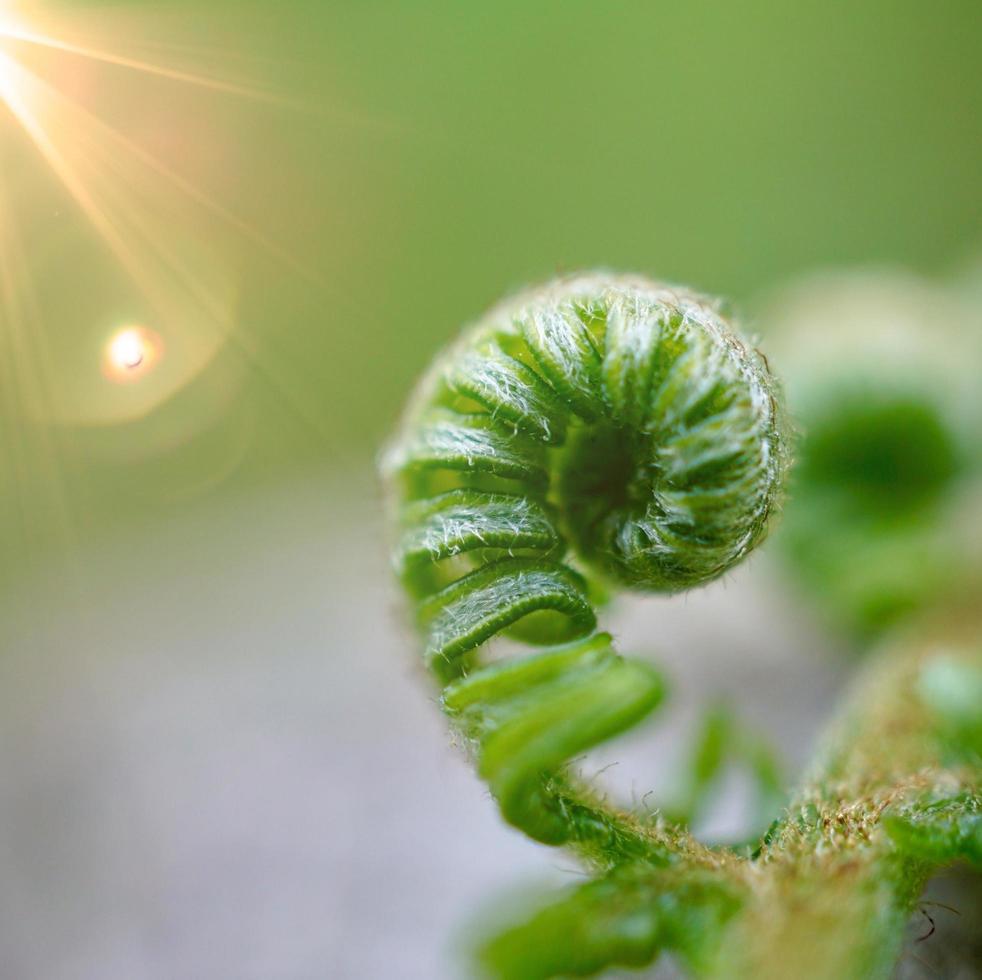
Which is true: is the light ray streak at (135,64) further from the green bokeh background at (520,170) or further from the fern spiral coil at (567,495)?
the fern spiral coil at (567,495)

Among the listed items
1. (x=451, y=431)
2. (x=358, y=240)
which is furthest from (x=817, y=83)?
(x=451, y=431)

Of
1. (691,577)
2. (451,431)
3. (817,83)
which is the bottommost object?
(691,577)

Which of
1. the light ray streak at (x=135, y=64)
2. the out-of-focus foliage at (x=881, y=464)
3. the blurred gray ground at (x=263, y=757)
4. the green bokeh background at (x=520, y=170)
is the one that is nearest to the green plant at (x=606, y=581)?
the blurred gray ground at (x=263, y=757)

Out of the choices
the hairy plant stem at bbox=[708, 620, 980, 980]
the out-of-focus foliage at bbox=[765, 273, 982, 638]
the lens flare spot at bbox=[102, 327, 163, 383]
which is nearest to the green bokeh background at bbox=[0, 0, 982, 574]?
the lens flare spot at bbox=[102, 327, 163, 383]

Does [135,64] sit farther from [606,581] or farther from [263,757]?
[606,581]

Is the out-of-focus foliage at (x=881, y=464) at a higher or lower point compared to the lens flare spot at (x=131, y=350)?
lower

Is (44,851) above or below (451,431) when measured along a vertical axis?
above

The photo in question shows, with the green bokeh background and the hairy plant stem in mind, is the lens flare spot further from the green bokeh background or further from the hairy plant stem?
the hairy plant stem

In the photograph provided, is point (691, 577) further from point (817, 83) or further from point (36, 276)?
point (817, 83)
